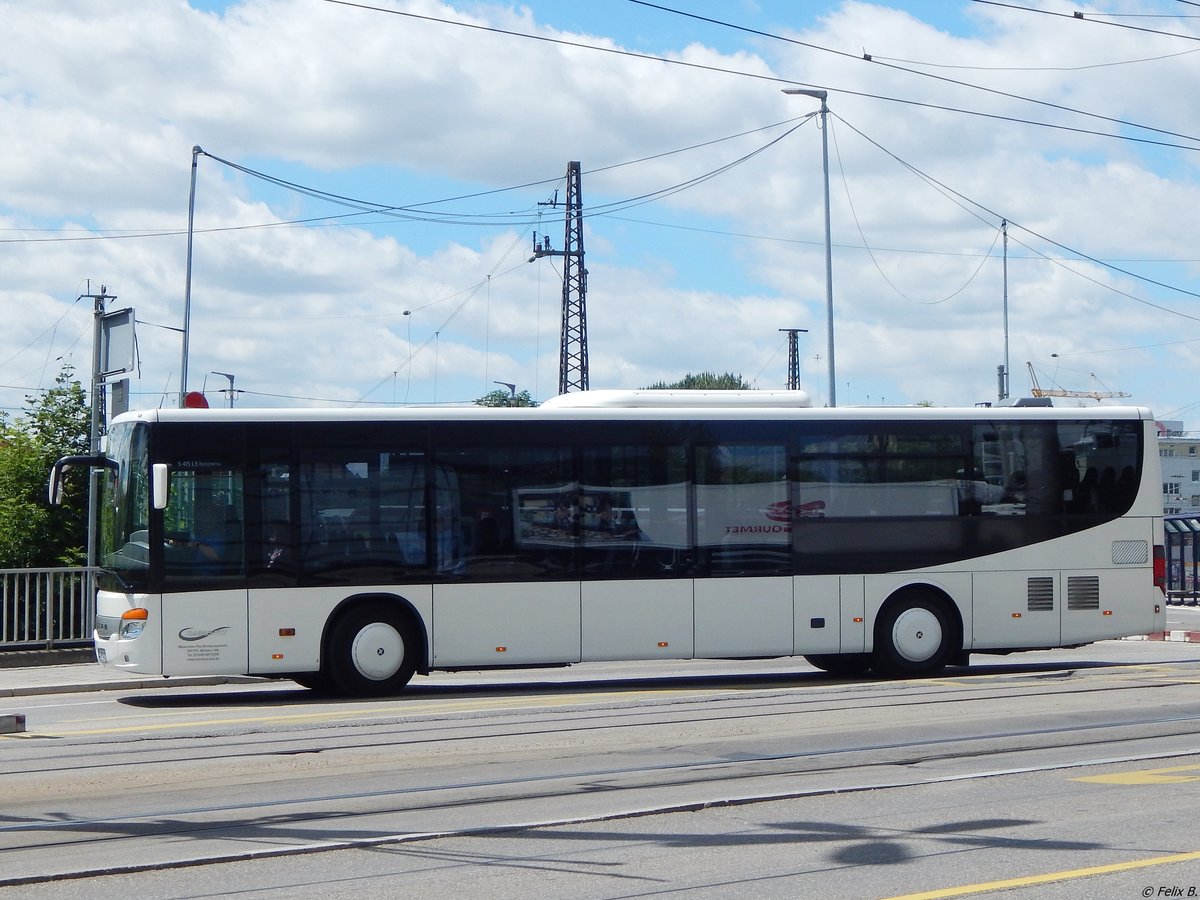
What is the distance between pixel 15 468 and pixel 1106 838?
25.2 metres

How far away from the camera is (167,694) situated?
672 inches

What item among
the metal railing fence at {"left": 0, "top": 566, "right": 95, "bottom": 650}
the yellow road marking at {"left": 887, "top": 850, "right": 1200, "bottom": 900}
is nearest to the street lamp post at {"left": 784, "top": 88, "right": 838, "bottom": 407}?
the metal railing fence at {"left": 0, "top": 566, "right": 95, "bottom": 650}

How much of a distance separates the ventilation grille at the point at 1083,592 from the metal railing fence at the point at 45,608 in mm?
12937

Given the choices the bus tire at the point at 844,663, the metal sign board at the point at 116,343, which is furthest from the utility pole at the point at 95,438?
the bus tire at the point at 844,663

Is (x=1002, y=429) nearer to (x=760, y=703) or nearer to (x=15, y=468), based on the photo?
(x=760, y=703)

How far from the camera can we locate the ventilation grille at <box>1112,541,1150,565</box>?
17641mm

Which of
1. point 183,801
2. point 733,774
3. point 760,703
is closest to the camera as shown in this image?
point 183,801

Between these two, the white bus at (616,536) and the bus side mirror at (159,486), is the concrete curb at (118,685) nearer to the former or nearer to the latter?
the white bus at (616,536)

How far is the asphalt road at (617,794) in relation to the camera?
694 cm

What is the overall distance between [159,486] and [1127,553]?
37.1ft

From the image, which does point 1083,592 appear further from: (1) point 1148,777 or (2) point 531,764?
(2) point 531,764

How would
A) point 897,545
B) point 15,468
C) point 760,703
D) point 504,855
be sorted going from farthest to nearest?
point 15,468 < point 897,545 < point 760,703 < point 504,855

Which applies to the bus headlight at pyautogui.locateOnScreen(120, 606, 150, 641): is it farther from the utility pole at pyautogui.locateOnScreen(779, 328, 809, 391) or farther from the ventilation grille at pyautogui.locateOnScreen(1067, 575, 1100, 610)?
the utility pole at pyautogui.locateOnScreen(779, 328, 809, 391)

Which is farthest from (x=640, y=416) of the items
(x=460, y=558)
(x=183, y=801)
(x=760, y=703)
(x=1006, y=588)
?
Result: (x=183, y=801)
